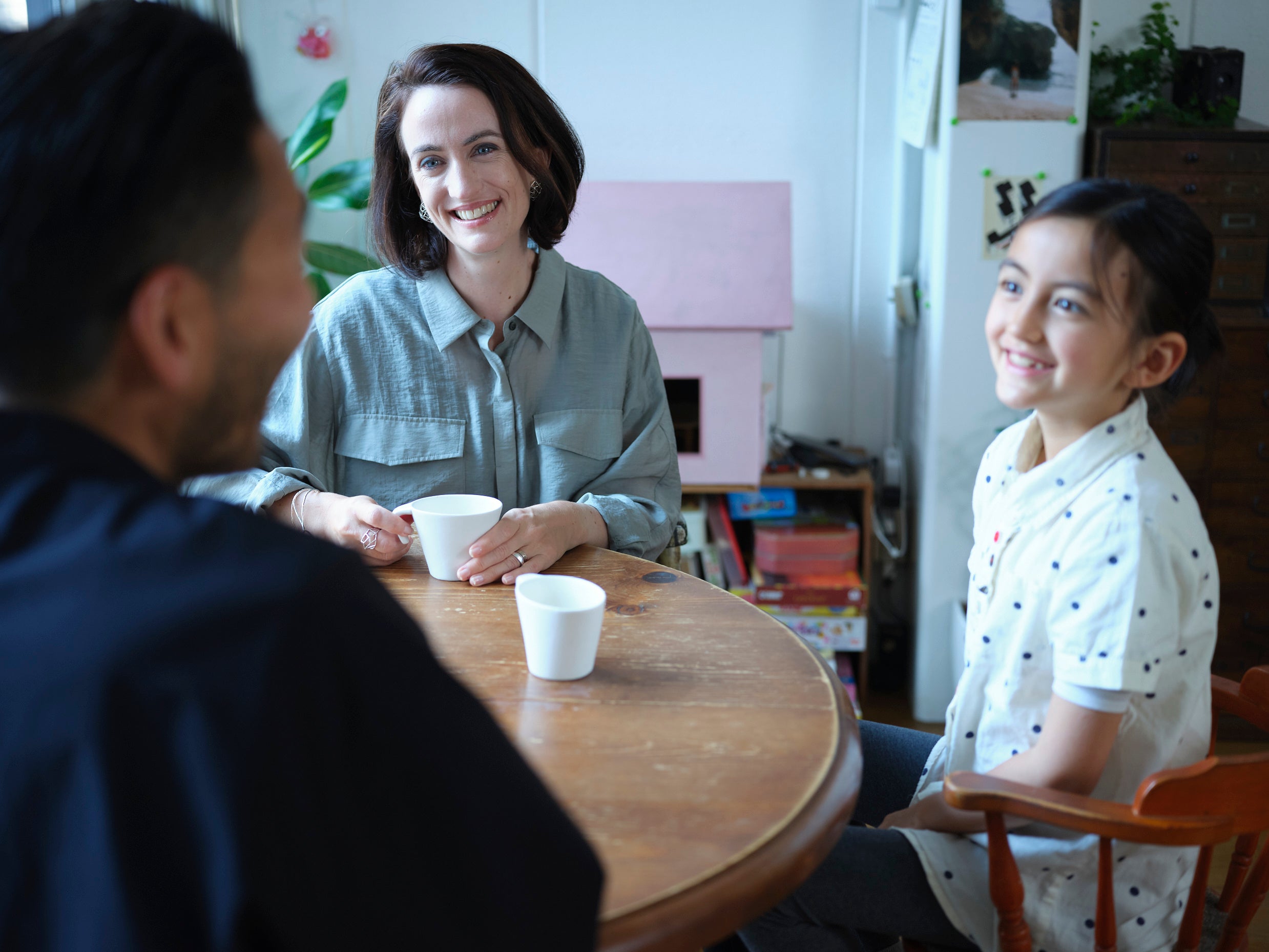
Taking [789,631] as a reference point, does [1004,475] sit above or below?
above

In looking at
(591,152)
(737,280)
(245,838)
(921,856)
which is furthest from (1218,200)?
(245,838)

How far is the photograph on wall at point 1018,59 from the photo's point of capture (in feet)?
8.00

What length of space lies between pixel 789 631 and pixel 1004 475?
35 cm

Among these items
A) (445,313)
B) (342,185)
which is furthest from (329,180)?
(445,313)

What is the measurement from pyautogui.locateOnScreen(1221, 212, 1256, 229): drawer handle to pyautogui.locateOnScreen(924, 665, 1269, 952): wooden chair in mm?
1808

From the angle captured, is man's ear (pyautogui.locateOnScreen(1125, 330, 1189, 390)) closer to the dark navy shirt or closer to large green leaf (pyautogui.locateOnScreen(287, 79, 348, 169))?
the dark navy shirt

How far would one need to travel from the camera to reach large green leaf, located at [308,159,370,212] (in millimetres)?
2723

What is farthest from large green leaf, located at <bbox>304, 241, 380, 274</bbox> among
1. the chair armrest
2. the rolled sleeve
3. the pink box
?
the chair armrest

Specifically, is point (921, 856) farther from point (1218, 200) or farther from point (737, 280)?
point (1218, 200)

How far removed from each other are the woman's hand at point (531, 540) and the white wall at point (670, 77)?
1688mm

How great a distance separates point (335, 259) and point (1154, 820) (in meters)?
2.32

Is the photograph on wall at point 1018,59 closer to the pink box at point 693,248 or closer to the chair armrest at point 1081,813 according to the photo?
the pink box at point 693,248

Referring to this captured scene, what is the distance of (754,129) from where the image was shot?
9.82 ft

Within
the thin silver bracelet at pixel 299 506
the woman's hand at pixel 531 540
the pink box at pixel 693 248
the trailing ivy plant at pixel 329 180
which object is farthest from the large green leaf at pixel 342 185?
the woman's hand at pixel 531 540
